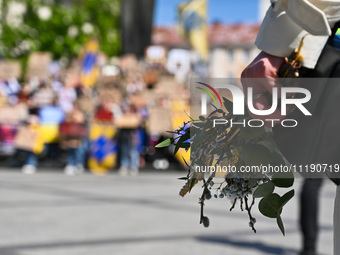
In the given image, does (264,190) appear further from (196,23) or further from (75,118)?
(196,23)

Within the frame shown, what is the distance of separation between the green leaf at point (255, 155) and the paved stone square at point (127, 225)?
445 cm

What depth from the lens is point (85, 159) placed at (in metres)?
17.3

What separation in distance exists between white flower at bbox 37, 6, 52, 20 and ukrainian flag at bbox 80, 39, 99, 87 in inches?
1009

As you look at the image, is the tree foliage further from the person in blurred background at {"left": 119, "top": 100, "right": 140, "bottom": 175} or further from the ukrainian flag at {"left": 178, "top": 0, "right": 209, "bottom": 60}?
the person in blurred background at {"left": 119, "top": 100, "right": 140, "bottom": 175}

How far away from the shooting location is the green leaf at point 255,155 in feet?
7.02

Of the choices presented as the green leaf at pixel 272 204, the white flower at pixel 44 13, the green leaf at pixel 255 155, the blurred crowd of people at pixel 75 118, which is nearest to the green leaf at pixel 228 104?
the green leaf at pixel 255 155

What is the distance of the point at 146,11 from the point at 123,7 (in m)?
0.56

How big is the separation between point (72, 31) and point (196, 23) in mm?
23427

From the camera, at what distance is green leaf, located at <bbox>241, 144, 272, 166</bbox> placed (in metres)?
2.14

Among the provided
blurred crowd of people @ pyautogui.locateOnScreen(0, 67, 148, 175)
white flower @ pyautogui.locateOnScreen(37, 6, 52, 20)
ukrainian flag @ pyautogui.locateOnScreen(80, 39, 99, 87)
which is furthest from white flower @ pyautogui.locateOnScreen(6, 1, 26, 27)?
blurred crowd of people @ pyautogui.locateOnScreen(0, 67, 148, 175)

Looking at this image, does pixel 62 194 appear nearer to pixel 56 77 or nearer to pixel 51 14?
pixel 56 77

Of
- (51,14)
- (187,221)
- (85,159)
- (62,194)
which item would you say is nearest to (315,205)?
(187,221)

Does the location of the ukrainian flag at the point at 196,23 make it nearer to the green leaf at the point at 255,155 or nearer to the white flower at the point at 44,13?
the green leaf at the point at 255,155

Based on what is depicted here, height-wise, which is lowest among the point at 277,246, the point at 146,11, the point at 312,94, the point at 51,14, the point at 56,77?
the point at 277,246
